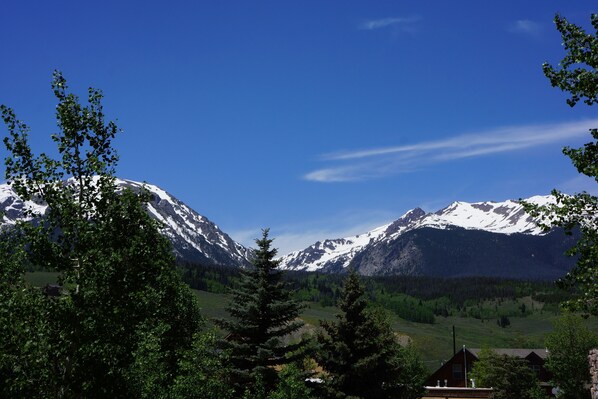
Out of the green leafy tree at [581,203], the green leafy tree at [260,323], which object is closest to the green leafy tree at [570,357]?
the green leafy tree at [260,323]

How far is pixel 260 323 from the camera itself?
41.5 metres

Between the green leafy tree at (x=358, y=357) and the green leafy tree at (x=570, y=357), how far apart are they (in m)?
45.6

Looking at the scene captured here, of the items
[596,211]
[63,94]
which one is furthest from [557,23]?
[63,94]

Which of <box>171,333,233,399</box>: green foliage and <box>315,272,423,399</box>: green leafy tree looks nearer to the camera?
<box>171,333,233,399</box>: green foliage

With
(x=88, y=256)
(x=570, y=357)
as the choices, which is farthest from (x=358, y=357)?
(x=570, y=357)

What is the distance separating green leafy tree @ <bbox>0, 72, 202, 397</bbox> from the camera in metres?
20.9

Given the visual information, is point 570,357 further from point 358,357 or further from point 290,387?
point 290,387

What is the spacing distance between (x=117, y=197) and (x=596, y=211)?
52.7 feet

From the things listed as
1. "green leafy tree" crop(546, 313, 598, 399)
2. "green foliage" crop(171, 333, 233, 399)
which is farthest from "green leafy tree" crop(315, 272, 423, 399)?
"green leafy tree" crop(546, 313, 598, 399)

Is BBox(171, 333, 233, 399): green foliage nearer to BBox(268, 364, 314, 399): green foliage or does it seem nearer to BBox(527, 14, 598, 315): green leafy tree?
BBox(268, 364, 314, 399): green foliage

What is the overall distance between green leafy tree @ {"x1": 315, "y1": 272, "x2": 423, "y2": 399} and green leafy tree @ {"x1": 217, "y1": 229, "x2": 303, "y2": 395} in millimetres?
2754

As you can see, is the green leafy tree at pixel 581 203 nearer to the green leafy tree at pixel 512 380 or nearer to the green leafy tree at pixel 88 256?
the green leafy tree at pixel 88 256

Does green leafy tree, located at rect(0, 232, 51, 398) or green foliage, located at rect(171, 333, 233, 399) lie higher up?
green leafy tree, located at rect(0, 232, 51, 398)

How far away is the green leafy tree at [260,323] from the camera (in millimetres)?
39312
